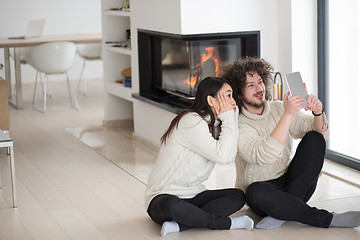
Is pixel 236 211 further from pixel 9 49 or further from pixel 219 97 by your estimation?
pixel 9 49

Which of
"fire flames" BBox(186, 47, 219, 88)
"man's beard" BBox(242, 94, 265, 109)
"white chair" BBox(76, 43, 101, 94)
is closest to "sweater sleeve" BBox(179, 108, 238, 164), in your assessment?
"man's beard" BBox(242, 94, 265, 109)

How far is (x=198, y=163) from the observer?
3.11 meters

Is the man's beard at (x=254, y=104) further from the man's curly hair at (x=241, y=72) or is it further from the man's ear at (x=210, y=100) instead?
the man's ear at (x=210, y=100)

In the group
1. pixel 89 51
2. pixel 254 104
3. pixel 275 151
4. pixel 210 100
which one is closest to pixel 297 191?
pixel 275 151

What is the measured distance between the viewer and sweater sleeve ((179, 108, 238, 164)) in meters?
3.03

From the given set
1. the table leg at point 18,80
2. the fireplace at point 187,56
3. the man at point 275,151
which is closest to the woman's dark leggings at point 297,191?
the man at point 275,151

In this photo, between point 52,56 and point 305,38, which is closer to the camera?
point 305,38

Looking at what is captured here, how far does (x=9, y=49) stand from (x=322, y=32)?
3712 mm

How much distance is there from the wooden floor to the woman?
0.07 metres

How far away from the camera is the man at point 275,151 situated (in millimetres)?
3064

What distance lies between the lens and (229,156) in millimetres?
3047

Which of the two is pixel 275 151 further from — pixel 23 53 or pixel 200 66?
pixel 23 53

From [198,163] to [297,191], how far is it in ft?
1.60

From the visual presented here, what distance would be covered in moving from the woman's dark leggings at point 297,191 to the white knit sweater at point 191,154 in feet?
0.76
